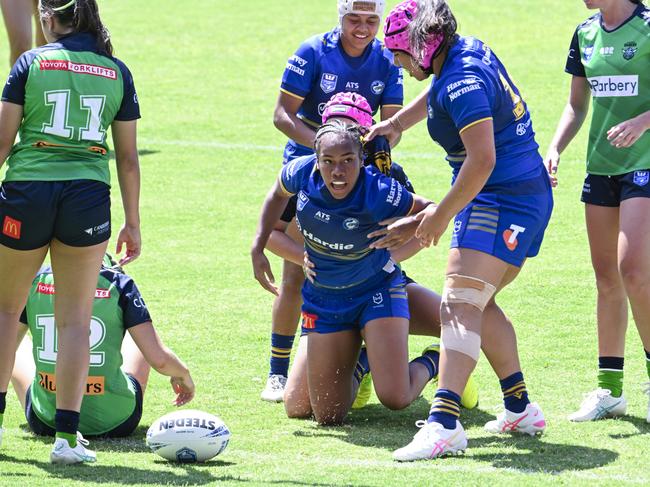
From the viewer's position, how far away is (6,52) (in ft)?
63.7

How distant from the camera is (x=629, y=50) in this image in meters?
6.07

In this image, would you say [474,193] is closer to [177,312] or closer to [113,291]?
[113,291]

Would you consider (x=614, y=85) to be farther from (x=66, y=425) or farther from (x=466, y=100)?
(x=66, y=425)

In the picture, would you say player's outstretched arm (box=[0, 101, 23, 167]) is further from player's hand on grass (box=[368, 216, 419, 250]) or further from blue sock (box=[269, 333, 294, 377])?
blue sock (box=[269, 333, 294, 377])

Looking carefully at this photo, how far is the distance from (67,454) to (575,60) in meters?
3.29

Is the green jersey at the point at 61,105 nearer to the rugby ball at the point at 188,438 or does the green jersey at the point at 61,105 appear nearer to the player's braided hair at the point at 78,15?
the player's braided hair at the point at 78,15

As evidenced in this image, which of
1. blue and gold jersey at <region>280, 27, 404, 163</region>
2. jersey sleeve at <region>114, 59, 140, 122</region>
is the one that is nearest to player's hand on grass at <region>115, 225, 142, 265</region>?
jersey sleeve at <region>114, 59, 140, 122</region>

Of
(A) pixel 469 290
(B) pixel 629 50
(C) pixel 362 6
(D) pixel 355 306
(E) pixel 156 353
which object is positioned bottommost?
(E) pixel 156 353

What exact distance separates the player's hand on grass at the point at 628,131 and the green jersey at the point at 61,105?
2.36 m

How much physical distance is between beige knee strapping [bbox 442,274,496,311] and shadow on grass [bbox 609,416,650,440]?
95 cm

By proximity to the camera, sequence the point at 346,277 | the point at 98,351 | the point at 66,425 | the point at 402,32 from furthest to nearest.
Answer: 1. the point at 346,277
2. the point at 98,351
3. the point at 402,32
4. the point at 66,425

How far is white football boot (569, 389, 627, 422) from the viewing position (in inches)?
242


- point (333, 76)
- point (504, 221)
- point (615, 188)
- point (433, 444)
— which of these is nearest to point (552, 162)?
point (615, 188)

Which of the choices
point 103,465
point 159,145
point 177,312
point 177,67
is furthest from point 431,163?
point 103,465
